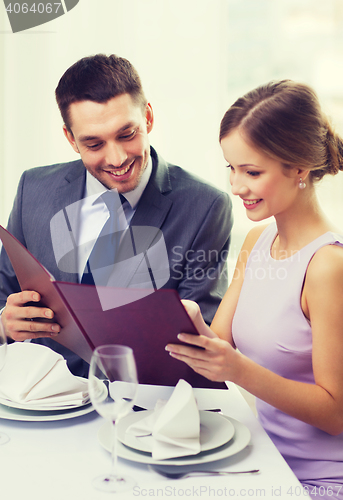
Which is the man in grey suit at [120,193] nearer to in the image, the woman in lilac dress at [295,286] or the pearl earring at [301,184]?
the woman in lilac dress at [295,286]

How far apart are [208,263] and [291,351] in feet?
2.03

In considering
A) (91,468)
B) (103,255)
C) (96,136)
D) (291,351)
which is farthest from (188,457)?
(96,136)

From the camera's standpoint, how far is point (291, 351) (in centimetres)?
117

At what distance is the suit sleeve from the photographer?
1.68 meters

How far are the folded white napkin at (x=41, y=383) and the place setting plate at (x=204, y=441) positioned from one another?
0.13m

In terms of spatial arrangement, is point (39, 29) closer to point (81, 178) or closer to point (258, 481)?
point (81, 178)

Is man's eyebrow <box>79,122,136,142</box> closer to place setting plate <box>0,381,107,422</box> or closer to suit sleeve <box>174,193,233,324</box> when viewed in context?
suit sleeve <box>174,193,233,324</box>

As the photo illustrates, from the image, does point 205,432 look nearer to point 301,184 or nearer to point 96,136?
point 301,184

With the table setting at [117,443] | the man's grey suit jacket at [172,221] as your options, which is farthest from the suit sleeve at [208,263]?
the table setting at [117,443]

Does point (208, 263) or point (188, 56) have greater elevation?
point (188, 56)

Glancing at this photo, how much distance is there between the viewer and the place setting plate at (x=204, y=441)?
0.75 metres

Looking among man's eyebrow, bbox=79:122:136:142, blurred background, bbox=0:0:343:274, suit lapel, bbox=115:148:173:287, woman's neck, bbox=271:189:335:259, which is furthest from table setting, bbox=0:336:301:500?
blurred background, bbox=0:0:343:274

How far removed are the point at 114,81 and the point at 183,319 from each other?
1105 mm

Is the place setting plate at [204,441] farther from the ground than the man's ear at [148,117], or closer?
closer
